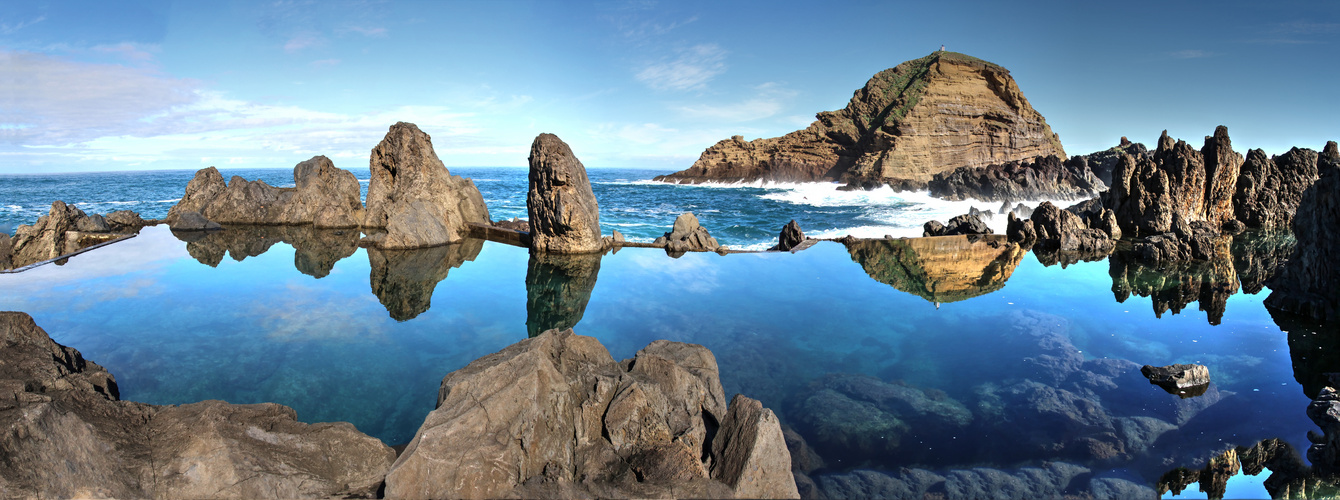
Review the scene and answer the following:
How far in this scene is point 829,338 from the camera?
8250 millimetres

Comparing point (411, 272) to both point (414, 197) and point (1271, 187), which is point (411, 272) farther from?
point (1271, 187)

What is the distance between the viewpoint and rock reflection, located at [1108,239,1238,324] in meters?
10.2

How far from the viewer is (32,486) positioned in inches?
118

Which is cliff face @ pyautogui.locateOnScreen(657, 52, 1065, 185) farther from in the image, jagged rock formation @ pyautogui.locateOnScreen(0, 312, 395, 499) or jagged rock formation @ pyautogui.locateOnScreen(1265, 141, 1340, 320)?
jagged rock formation @ pyautogui.locateOnScreen(0, 312, 395, 499)

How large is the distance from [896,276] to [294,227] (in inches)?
726

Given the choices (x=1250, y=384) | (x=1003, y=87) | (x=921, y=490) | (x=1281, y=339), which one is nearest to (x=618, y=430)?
(x=921, y=490)

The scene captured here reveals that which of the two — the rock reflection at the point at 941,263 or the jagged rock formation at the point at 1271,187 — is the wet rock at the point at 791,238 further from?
the jagged rock formation at the point at 1271,187

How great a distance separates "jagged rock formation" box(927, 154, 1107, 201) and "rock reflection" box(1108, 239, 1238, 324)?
29868 millimetres

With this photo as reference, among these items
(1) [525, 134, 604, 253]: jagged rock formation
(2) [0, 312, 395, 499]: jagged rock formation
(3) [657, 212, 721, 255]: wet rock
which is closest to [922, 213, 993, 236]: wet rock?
(3) [657, 212, 721, 255]: wet rock

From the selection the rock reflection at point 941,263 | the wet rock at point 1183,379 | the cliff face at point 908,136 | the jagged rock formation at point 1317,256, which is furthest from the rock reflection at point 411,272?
the cliff face at point 908,136

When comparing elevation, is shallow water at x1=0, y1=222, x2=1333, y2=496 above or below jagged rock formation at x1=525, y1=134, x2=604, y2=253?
below

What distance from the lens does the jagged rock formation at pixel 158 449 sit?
10.2ft

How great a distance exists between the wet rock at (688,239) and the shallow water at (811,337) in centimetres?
141

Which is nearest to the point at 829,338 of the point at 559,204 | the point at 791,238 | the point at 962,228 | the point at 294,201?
the point at 559,204
